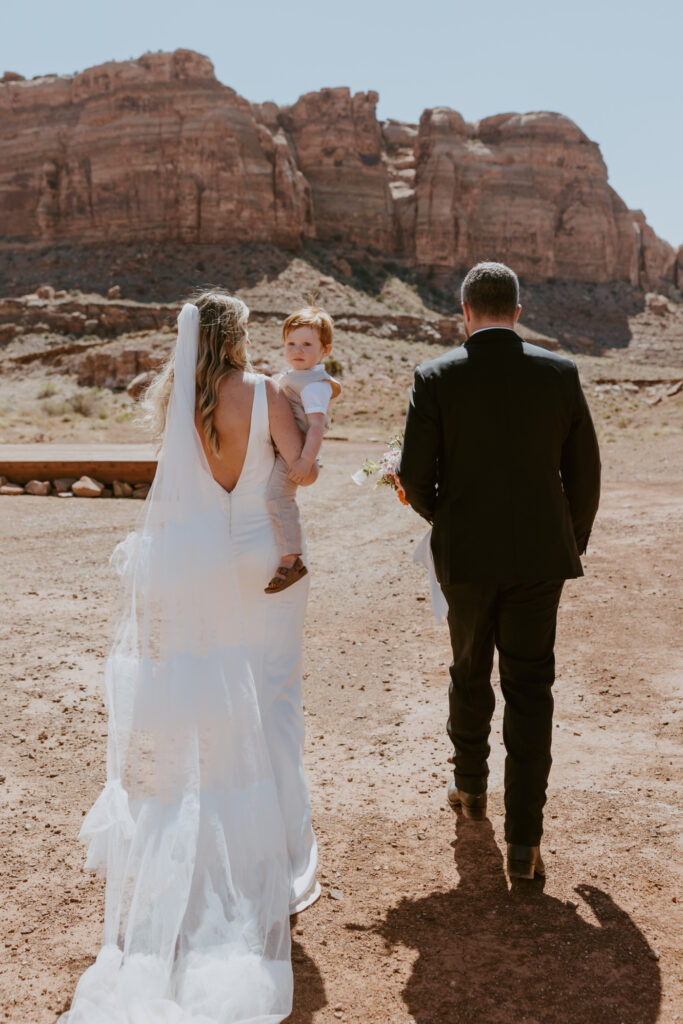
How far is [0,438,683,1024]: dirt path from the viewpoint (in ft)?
9.61

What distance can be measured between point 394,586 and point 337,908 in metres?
5.24

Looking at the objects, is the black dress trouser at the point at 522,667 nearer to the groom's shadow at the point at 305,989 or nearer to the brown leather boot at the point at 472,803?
the brown leather boot at the point at 472,803

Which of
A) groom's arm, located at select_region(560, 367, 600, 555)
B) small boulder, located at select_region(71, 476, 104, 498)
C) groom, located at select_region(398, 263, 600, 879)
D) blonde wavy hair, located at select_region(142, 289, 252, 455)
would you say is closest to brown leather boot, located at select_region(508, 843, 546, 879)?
groom, located at select_region(398, 263, 600, 879)

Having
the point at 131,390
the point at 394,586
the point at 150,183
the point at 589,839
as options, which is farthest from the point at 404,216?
the point at 589,839

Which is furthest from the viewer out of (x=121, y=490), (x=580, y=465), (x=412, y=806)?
(x=121, y=490)

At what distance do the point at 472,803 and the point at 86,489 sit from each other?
33.4 ft

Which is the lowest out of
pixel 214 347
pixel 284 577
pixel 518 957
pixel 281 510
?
pixel 518 957

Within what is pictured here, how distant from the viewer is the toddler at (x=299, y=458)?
332 cm

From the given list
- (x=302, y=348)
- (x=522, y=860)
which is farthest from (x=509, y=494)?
(x=522, y=860)

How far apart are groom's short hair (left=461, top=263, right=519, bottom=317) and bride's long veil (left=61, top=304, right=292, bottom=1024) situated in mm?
1124

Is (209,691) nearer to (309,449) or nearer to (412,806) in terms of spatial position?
(309,449)

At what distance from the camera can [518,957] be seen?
3035 millimetres

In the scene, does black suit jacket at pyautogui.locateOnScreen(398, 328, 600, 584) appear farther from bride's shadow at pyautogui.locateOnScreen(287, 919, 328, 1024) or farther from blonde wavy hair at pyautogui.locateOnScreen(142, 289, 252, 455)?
bride's shadow at pyautogui.locateOnScreen(287, 919, 328, 1024)

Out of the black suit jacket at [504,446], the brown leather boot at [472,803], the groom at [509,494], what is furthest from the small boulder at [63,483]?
the black suit jacket at [504,446]
